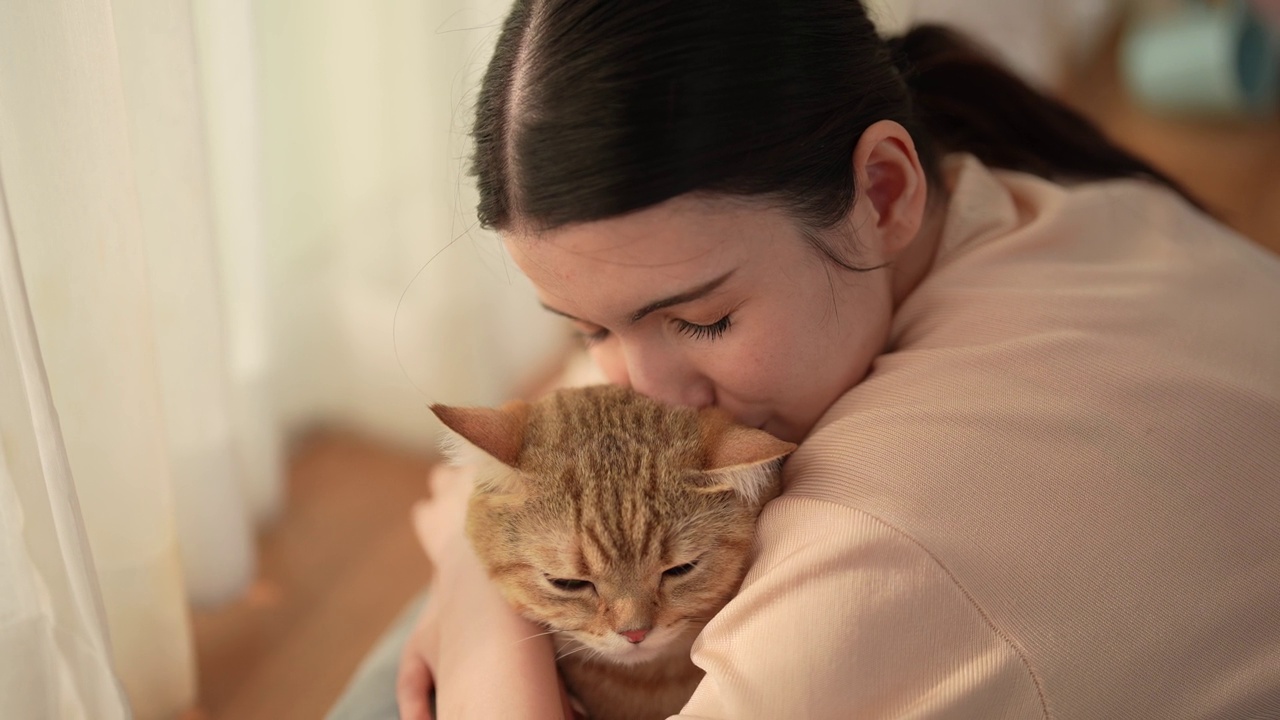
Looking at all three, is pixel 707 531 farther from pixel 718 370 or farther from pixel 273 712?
pixel 273 712

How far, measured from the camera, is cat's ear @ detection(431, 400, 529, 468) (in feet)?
3.90

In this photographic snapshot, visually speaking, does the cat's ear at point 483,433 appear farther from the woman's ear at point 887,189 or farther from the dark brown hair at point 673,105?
the woman's ear at point 887,189

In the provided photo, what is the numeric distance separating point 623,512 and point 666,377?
0.64ft

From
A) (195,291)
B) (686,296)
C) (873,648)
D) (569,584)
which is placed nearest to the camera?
(873,648)

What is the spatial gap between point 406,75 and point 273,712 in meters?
1.30

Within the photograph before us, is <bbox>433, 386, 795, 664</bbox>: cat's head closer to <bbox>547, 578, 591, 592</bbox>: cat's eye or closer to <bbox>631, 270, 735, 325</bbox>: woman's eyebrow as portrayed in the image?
<bbox>547, 578, 591, 592</bbox>: cat's eye

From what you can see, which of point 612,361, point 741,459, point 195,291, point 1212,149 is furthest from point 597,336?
point 1212,149

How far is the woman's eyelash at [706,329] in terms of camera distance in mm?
1228

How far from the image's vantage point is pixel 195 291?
1624 mm

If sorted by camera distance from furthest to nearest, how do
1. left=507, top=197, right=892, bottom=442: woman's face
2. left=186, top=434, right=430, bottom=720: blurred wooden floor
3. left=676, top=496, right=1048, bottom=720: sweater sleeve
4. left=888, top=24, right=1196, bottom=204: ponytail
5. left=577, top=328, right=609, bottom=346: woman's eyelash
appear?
left=186, top=434, right=430, bottom=720: blurred wooden floor → left=888, top=24, right=1196, bottom=204: ponytail → left=577, top=328, right=609, bottom=346: woman's eyelash → left=507, top=197, right=892, bottom=442: woman's face → left=676, top=496, right=1048, bottom=720: sweater sleeve

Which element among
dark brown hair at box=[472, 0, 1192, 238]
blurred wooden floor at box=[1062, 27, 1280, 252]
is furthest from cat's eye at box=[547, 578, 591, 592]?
blurred wooden floor at box=[1062, 27, 1280, 252]

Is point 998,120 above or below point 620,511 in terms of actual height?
above

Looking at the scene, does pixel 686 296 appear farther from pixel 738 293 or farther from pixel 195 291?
pixel 195 291

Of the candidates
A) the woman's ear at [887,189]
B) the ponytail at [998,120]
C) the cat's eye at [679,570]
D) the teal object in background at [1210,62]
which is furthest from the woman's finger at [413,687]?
the teal object in background at [1210,62]
